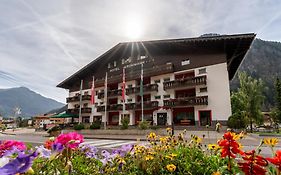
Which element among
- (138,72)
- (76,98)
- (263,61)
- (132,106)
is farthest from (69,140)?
(263,61)

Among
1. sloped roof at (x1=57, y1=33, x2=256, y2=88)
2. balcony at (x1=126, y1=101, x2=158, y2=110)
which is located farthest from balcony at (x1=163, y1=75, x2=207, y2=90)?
sloped roof at (x1=57, y1=33, x2=256, y2=88)

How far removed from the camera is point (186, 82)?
85.3 feet

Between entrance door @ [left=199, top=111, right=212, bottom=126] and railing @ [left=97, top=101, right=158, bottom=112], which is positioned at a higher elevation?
railing @ [left=97, top=101, right=158, bottom=112]

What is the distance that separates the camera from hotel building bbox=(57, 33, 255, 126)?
2458cm

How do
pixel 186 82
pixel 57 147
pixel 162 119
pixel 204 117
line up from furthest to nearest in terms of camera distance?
1. pixel 162 119
2. pixel 186 82
3. pixel 204 117
4. pixel 57 147

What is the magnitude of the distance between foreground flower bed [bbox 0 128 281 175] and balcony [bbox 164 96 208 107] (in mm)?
22173

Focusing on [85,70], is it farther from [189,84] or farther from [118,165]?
[118,165]

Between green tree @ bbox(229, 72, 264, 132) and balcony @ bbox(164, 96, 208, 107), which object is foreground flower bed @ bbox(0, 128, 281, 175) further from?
green tree @ bbox(229, 72, 264, 132)

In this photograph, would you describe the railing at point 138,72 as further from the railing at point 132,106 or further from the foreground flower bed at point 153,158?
the foreground flower bed at point 153,158

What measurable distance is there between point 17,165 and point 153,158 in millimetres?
1947

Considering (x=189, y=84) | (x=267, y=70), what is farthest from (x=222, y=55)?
(x=267, y=70)

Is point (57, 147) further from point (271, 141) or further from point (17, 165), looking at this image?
point (271, 141)

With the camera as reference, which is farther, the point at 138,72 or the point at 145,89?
the point at 138,72

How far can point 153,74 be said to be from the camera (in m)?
30.1
